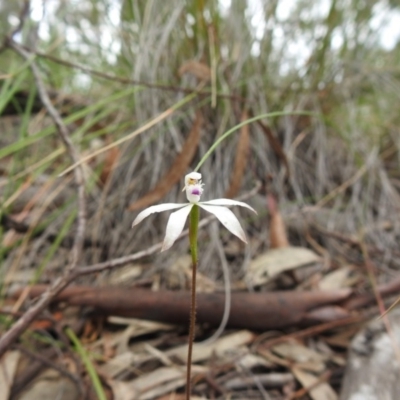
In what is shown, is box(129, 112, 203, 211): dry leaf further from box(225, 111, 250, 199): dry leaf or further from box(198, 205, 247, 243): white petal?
box(198, 205, 247, 243): white petal

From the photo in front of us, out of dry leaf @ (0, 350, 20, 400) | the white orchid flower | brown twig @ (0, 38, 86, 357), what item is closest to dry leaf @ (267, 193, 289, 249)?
brown twig @ (0, 38, 86, 357)

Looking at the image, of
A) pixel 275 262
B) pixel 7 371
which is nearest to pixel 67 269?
pixel 7 371

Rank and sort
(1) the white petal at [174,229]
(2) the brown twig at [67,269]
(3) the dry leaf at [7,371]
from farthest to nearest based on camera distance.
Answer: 1. (3) the dry leaf at [7,371]
2. (2) the brown twig at [67,269]
3. (1) the white petal at [174,229]

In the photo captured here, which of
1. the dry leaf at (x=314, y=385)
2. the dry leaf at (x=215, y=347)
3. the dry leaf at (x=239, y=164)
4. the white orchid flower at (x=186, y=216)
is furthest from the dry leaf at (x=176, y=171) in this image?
the white orchid flower at (x=186, y=216)

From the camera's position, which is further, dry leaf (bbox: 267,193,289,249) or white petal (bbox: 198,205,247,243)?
dry leaf (bbox: 267,193,289,249)

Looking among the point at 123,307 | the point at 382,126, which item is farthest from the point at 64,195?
the point at 382,126

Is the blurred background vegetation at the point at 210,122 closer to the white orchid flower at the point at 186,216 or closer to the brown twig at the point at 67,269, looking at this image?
the brown twig at the point at 67,269

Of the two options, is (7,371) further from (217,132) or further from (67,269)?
(217,132)
